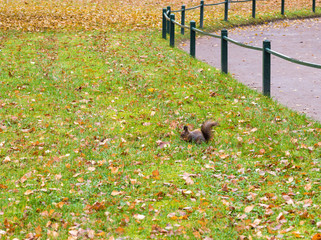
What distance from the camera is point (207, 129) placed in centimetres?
691

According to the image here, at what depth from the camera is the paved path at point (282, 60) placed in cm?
922

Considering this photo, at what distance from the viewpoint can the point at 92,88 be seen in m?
10.3

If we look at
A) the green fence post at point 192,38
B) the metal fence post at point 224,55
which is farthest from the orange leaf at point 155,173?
the green fence post at point 192,38

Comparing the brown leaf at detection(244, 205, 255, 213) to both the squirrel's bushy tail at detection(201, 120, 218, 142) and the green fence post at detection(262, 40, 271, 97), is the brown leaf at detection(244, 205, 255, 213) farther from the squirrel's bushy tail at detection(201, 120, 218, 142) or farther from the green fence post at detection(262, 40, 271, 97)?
the green fence post at detection(262, 40, 271, 97)

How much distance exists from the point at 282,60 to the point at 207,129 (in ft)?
21.3

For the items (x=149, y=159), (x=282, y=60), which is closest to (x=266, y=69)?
(x=149, y=159)

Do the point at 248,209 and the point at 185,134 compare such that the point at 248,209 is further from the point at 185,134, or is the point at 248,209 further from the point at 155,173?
the point at 185,134

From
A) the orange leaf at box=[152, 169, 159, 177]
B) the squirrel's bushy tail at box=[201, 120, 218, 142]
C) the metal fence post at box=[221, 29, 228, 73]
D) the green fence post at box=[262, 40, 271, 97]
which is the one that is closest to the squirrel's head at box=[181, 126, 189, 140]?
the squirrel's bushy tail at box=[201, 120, 218, 142]

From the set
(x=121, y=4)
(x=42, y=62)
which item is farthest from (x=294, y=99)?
(x=121, y=4)

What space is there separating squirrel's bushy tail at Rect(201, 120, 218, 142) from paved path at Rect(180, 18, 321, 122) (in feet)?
6.56

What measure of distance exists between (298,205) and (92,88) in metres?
6.19

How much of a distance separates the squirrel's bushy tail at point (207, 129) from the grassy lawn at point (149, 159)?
0.18 m

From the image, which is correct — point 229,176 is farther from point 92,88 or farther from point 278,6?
point 278,6

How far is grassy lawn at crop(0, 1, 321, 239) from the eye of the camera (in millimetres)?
4879
